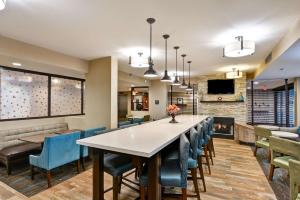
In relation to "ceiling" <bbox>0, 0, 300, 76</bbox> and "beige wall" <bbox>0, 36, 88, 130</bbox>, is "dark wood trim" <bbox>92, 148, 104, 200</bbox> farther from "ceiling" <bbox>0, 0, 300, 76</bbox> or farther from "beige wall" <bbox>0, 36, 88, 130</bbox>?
"beige wall" <bbox>0, 36, 88, 130</bbox>

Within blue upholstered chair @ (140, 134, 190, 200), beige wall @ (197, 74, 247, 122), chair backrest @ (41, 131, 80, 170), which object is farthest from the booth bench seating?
beige wall @ (197, 74, 247, 122)

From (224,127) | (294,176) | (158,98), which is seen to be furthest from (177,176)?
(158,98)

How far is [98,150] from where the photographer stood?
198 cm

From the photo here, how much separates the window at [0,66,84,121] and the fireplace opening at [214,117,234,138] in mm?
5544

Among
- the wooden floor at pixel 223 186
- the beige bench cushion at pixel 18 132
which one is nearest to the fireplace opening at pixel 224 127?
the wooden floor at pixel 223 186

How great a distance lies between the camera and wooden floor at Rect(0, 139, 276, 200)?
2.54m

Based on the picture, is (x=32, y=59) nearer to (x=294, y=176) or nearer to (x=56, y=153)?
(x=56, y=153)

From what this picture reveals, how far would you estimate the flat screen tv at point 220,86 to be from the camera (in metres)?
6.93

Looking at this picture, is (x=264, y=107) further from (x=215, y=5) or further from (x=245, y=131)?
(x=215, y=5)

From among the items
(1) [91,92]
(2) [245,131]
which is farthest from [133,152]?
(2) [245,131]

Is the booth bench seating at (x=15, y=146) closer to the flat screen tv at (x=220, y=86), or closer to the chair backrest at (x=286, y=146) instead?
the chair backrest at (x=286, y=146)

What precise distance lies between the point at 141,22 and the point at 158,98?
6.04m

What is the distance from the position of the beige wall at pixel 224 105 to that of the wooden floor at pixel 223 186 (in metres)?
3.16

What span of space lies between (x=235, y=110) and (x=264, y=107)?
15.0 ft
